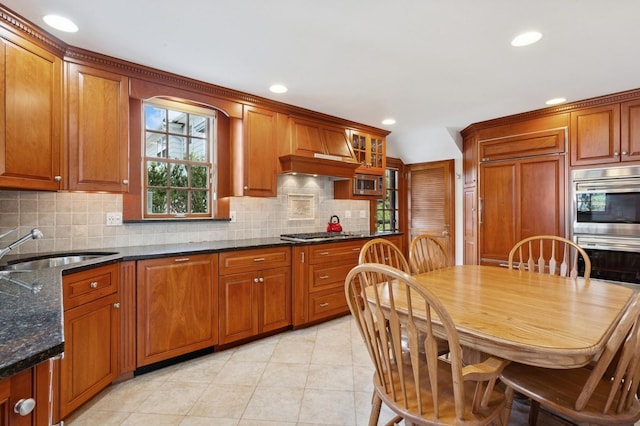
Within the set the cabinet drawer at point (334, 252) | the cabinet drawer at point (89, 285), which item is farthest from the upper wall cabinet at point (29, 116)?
the cabinet drawer at point (334, 252)

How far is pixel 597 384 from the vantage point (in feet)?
4.05

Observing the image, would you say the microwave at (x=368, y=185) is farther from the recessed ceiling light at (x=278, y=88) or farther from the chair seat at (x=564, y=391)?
the chair seat at (x=564, y=391)

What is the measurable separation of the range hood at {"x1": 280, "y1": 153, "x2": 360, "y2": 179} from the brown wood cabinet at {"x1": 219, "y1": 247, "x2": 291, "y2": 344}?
0.87m

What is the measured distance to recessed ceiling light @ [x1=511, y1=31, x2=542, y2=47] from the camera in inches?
77.6

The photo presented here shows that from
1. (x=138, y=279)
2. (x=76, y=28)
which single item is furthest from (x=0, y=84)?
(x=138, y=279)

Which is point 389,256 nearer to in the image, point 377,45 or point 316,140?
point 377,45

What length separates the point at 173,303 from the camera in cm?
234

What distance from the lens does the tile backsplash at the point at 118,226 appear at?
2.17 meters

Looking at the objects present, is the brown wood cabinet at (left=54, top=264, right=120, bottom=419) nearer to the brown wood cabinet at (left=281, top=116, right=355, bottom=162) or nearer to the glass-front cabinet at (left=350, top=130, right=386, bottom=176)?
the brown wood cabinet at (left=281, top=116, right=355, bottom=162)

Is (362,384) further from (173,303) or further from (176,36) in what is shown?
(176,36)

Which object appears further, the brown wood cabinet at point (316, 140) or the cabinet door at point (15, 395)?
the brown wood cabinet at point (316, 140)

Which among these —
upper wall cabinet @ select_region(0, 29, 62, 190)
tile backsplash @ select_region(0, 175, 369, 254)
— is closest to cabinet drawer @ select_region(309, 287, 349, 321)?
tile backsplash @ select_region(0, 175, 369, 254)

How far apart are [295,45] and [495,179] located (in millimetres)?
2900

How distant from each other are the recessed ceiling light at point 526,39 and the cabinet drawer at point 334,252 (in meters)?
2.22
